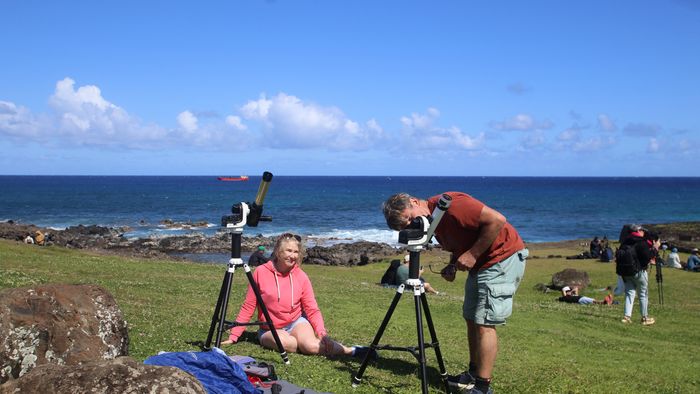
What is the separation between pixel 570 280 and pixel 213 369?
20.7 metres

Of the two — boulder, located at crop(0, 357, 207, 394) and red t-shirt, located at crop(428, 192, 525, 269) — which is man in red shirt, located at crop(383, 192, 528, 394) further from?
boulder, located at crop(0, 357, 207, 394)

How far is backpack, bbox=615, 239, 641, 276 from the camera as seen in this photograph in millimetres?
15680

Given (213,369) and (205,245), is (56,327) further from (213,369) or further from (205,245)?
(205,245)

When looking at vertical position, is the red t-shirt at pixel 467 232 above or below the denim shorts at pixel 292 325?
above

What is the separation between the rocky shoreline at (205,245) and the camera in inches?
1697

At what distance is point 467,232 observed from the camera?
678 centimetres

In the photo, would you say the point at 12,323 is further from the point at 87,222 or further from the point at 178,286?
the point at 87,222

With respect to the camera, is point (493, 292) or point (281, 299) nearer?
point (493, 292)

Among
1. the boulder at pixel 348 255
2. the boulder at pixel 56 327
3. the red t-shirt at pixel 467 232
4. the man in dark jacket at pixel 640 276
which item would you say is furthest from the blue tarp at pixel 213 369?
the boulder at pixel 348 255

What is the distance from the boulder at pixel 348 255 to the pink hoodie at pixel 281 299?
3268cm

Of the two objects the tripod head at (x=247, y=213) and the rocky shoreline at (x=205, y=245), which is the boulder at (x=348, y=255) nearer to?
the rocky shoreline at (x=205, y=245)

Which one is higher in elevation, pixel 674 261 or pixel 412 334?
pixel 412 334

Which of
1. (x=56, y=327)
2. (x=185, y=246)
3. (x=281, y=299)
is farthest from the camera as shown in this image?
(x=185, y=246)

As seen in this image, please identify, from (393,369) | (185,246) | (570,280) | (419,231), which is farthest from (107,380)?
(185,246)
